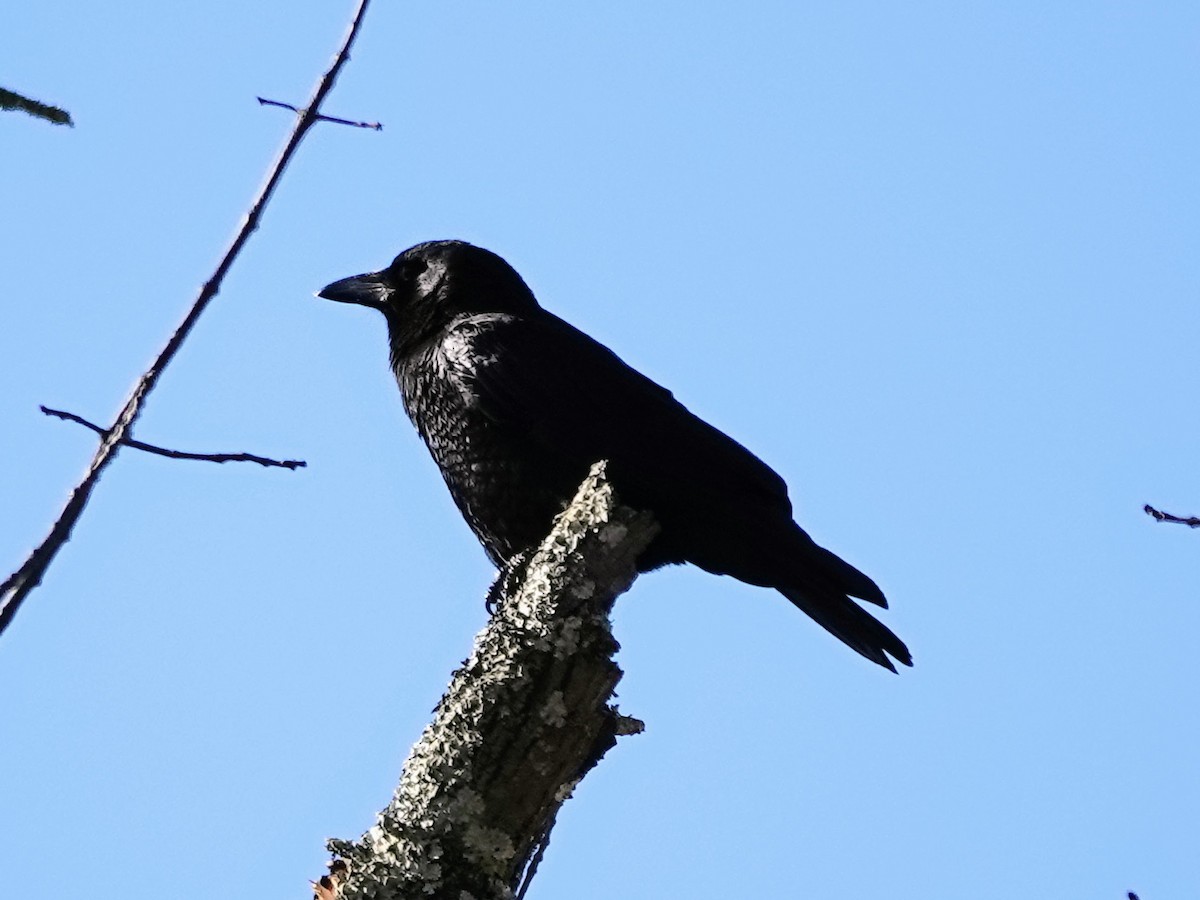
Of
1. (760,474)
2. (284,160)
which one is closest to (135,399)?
(284,160)

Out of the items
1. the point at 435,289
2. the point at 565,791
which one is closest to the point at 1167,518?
the point at 565,791

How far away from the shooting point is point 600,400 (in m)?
5.58

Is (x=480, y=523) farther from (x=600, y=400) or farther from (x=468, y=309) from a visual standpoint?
(x=468, y=309)

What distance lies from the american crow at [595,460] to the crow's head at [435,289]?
350mm

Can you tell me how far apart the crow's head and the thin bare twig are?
3.46 m

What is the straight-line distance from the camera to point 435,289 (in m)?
6.52

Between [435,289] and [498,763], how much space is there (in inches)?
132

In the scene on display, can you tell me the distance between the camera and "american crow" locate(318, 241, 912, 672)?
5.23 metres

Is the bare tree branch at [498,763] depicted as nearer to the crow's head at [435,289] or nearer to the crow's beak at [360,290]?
the crow's head at [435,289]

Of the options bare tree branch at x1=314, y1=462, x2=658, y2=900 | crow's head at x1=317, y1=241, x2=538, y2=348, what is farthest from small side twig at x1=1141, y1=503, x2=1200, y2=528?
crow's head at x1=317, y1=241, x2=538, y2=348

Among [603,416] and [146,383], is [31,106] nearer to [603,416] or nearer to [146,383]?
[146,383]

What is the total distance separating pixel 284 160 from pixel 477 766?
143 centimetres

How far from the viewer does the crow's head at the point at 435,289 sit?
20.9 ft

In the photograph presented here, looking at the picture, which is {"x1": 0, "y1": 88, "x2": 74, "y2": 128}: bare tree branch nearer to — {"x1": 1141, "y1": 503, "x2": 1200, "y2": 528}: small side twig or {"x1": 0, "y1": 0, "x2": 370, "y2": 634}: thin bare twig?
{"x1": 0, "y1": 0, "x2": 370, "y2": 634}: thin bare twig
